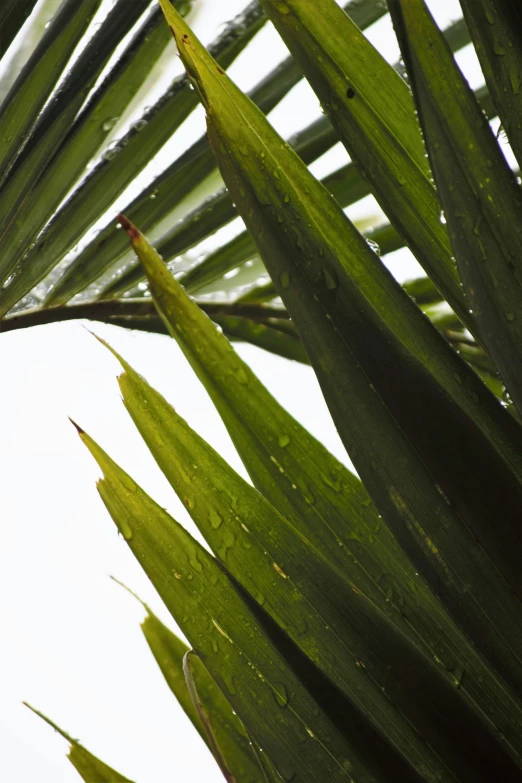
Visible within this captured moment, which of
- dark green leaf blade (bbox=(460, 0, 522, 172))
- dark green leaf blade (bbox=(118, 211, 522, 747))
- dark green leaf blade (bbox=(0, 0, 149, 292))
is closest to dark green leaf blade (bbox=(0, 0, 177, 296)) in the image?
dark green leaf blade (bbox=(0, 0, 149, 292))

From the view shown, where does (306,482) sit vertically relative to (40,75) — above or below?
below

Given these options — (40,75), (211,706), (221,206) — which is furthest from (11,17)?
(211,706)

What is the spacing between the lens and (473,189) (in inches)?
9.5

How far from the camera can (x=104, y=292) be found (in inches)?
33.5

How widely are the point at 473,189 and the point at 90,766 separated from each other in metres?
0.53

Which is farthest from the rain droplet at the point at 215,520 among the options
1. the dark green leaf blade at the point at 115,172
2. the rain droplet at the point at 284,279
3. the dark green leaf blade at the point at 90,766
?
the dark green leaf blade at the point at 115,172

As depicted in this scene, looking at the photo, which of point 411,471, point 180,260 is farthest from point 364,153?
point 180,260

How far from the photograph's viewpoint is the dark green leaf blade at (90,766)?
516 mm

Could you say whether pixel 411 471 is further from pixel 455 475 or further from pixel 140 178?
pixel 140 178

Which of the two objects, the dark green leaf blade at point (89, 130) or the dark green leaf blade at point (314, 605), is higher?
the dark green leaf blade at point (89, 130)

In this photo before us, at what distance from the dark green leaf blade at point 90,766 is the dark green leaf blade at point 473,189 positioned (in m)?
0.48

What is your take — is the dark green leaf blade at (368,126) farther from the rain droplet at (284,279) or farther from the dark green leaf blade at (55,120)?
the dark green leaf blade at (55,120)

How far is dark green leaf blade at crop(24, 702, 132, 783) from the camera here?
1.69ft

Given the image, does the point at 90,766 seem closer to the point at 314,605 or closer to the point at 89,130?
the point at 314,605
